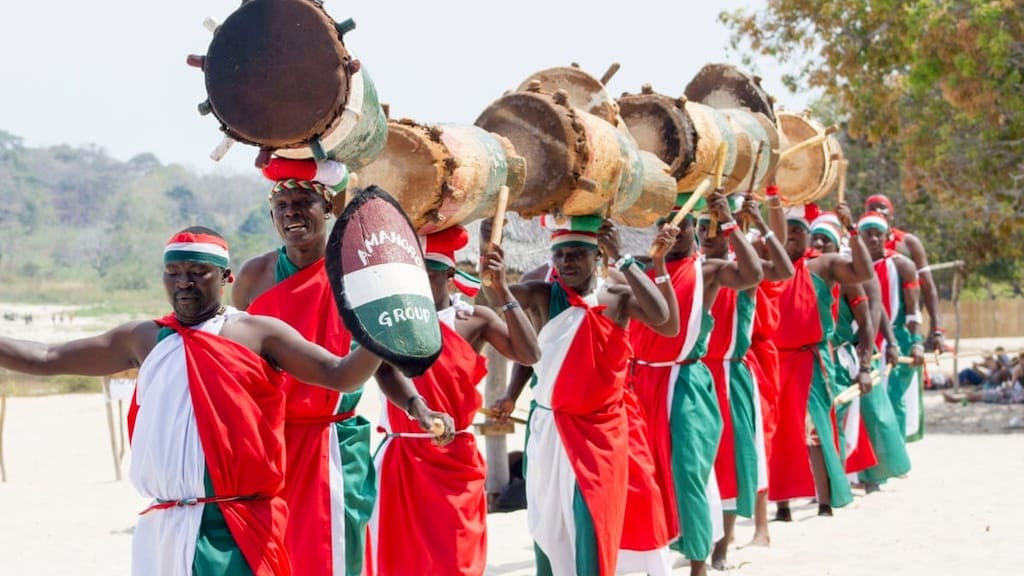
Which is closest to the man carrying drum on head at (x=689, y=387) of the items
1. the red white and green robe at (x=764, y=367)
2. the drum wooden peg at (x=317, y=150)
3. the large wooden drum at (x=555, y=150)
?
the red white and green robe at (x=764, y=367)

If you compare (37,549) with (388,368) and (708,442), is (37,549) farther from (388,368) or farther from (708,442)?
(388,368)

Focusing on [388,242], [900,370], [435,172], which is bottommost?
[900,370]

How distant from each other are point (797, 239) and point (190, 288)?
7.17 meters

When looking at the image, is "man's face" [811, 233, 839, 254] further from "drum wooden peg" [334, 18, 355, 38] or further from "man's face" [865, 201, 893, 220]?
"drum wooden peg" [334, 18, 355, 38]

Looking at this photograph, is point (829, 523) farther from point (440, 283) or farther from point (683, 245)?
point (440, 283)

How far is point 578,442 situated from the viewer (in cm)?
719

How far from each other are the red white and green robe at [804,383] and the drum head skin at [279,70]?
6.64 m

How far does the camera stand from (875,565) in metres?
9.08

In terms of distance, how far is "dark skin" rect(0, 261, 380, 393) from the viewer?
15.5 ft

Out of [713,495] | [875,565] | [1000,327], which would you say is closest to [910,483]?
[875,565]

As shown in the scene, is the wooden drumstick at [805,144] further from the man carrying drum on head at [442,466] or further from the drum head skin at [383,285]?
the drum head skin at [383,285]

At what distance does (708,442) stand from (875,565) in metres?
1.52

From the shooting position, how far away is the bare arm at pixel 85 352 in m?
4.73

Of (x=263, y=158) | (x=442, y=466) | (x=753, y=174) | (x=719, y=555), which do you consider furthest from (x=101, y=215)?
(x=263, y=158)
